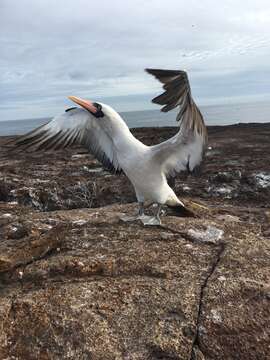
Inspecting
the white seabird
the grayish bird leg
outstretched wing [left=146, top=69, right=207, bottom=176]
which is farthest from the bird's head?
the grayish bird leg

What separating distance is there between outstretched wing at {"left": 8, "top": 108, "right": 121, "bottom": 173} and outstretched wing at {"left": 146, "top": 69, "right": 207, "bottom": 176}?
87cm

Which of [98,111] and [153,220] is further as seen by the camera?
[153,220]

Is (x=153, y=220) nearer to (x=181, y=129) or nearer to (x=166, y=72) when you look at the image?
(x=181, y=129)

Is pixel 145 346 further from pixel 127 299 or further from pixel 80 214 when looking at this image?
pixel 80 214

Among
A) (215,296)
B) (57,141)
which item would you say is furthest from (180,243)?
(57,141)

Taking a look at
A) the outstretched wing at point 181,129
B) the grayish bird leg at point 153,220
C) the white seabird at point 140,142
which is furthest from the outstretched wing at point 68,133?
the grayish bird leg at point 153,220

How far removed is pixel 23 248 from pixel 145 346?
228 cm

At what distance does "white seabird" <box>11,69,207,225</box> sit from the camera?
5.28 metres

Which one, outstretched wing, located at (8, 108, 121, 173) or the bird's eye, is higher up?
the bird's eye

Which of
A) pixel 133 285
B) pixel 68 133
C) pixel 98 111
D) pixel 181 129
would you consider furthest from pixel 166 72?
pixel 133 285

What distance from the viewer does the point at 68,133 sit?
6.85 metres

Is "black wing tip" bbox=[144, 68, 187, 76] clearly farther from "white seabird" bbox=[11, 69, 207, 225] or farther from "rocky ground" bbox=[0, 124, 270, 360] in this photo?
"rocky ground" bbox=[0, 124, 270, 360]

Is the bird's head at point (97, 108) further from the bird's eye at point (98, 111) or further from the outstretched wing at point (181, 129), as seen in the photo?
the outstretched wing at point (181, 129)

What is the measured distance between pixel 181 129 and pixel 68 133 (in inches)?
77.4
